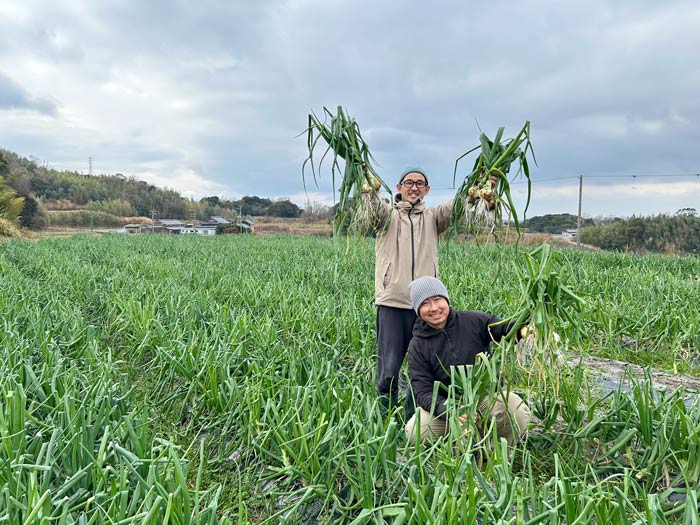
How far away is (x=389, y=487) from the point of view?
1642 mm

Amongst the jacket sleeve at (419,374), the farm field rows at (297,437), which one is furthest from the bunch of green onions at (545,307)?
the jacket sleeve at (419,374)

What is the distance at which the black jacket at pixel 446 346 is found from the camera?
216cm

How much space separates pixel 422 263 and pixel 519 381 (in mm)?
1183

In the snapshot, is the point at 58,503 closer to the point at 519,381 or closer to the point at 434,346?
the point at 434,346

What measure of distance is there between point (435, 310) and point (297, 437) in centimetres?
85

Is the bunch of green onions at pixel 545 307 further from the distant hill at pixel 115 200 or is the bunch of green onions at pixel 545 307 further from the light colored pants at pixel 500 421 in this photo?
the distant hill at pixel 115 200

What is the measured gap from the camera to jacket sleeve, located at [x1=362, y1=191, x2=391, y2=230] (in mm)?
2193

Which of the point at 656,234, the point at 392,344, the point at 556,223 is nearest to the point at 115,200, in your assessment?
the point at 556,223

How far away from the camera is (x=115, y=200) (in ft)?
222

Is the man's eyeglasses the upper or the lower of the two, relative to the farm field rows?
upper

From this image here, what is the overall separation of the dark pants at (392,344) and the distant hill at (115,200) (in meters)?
48.3

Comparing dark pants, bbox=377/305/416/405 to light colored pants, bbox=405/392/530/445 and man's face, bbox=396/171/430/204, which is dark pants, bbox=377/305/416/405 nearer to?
light colored pants, bbox=405/392/530/445

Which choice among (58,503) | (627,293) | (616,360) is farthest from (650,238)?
(58,503)


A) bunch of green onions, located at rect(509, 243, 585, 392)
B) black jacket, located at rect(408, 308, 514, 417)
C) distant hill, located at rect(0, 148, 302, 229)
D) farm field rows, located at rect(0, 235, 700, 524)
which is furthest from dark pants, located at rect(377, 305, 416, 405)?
distant hill, located at rect(0, 148, 302, 229)
